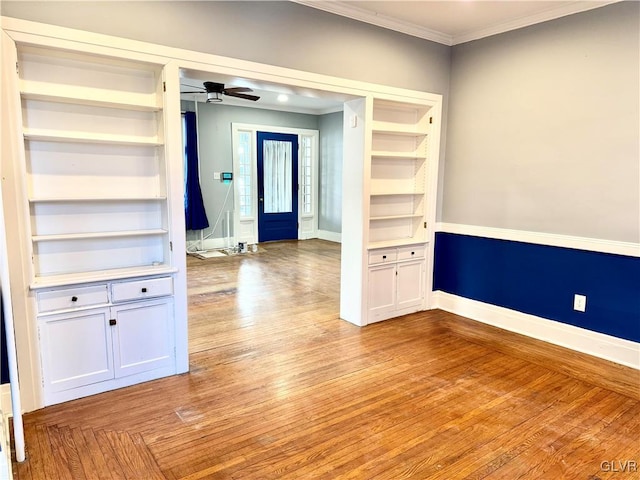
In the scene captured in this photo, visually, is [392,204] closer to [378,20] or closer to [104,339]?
[378,20]

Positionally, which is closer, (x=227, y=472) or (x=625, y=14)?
(x=227, y=472)

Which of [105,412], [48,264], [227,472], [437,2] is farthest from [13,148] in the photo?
[437,2]

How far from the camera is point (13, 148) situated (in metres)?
2.32

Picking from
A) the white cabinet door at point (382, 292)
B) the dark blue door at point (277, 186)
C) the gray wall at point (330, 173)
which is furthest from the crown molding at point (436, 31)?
the dark blue door at point (277, 186)

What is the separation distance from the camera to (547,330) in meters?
3.70

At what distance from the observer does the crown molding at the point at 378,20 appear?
3.31m

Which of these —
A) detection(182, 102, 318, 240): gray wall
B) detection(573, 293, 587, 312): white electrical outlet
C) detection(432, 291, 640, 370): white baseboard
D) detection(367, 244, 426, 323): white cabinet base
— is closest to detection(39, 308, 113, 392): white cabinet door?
detection(367, 244, 426, 323): white cabinet base

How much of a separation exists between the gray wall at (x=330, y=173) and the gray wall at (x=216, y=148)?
1.44 metres

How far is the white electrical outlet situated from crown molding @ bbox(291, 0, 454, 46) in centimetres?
266

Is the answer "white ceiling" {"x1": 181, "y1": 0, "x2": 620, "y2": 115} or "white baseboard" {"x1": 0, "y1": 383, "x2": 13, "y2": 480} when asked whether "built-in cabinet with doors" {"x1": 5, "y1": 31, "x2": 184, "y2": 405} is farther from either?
"white ceiling" {"x1": 181, "y1": 0, "x2": 620, "y2": 115}

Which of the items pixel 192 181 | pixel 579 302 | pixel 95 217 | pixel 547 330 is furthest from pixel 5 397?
pixel 192 181

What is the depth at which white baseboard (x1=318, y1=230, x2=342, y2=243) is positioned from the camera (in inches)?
353

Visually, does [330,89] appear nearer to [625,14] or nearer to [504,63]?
[504,63]

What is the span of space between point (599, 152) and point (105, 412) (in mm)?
3937
